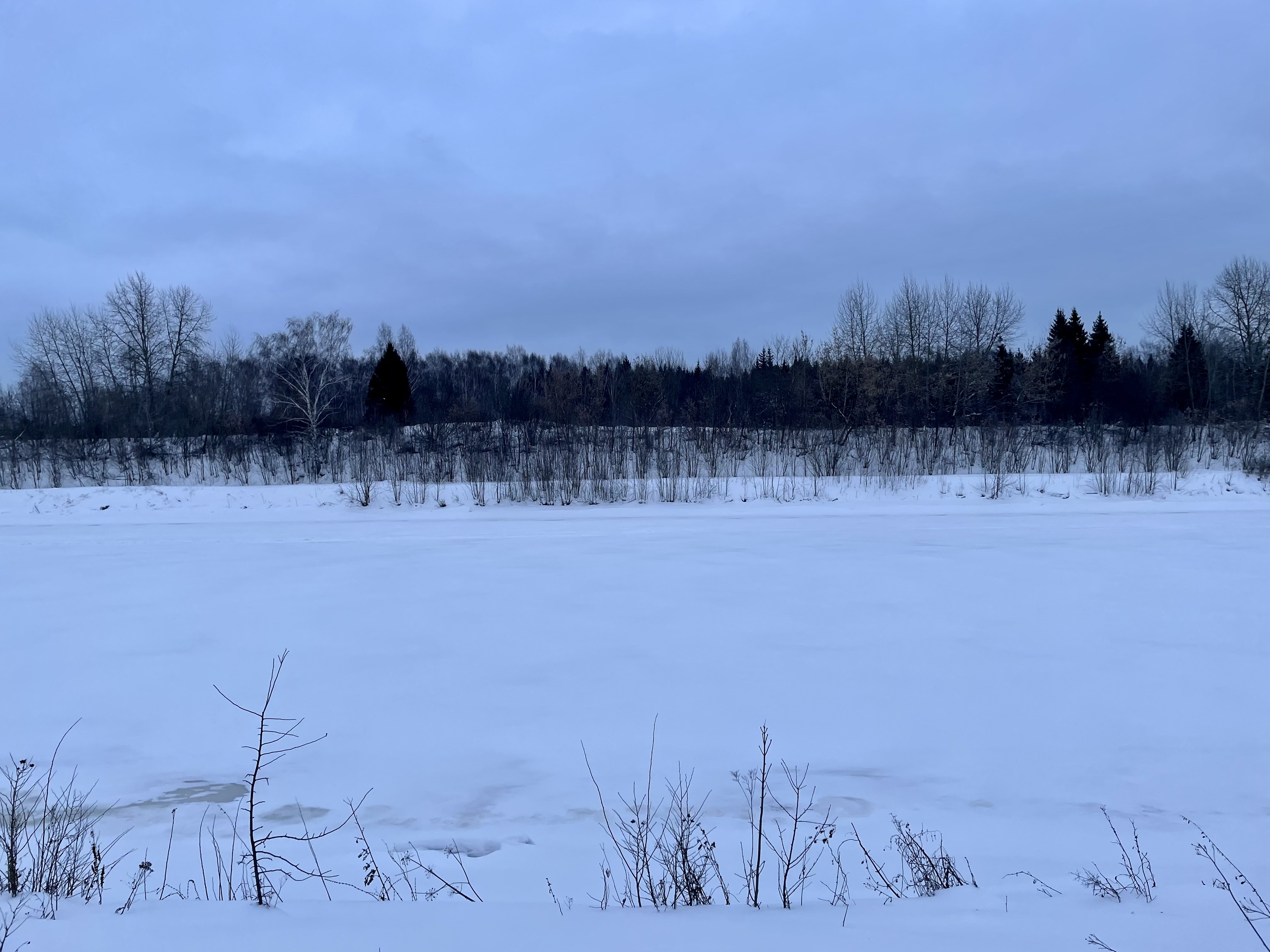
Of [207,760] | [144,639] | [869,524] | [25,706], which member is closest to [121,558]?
[144,639]

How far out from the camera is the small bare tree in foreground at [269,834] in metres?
3.07

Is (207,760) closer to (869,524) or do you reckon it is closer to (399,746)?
(399,746)

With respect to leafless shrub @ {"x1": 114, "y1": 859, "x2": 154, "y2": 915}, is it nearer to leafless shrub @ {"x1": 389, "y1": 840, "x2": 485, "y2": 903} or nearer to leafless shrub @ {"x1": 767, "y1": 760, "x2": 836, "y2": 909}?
leafless shrub @ {"x1": 389, "y1": 840, "x2": 485, "y2": 903}

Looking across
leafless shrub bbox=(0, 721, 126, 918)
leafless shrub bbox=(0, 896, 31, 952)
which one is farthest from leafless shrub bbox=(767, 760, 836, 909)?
leafless shrub bbox=(0, 721, 126, 918)

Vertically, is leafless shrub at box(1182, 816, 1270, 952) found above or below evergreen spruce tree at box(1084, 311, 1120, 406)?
below

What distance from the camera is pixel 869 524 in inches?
642

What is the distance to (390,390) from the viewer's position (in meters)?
40.8

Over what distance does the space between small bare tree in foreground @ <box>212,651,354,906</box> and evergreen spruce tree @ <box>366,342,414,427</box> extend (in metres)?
34.8

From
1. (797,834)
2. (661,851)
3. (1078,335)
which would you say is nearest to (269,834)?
(661,851)

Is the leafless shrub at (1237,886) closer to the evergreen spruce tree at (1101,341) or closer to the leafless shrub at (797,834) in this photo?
the leafless shrub at (797,834)

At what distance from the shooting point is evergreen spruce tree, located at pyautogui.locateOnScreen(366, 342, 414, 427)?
40.2 meters

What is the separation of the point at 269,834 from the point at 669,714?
2.77m

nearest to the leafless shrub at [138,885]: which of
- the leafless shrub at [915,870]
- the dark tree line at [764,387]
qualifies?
the leafless shrub at [915,870]

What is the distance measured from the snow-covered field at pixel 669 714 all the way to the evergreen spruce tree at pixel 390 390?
28.0m
